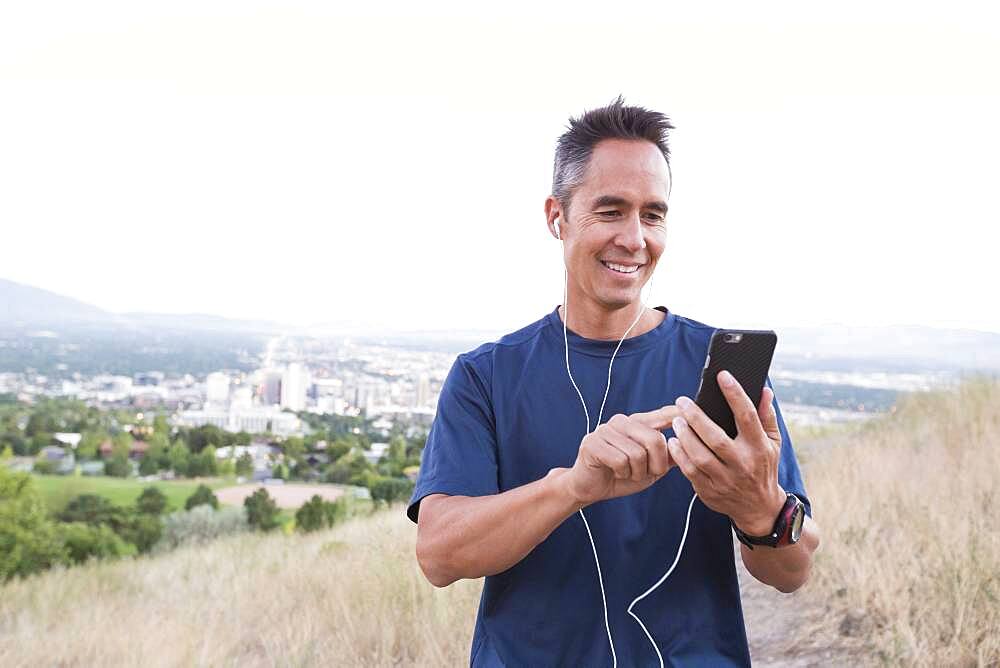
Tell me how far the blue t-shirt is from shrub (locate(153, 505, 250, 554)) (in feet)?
36.6

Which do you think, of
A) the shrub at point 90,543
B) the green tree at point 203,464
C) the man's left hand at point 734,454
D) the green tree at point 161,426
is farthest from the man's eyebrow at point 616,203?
the green tree at point 161,426

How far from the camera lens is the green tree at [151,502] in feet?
47.4

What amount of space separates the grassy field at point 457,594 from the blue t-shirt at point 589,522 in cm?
162

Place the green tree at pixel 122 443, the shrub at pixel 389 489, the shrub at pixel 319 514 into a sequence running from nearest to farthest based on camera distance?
the shrub at pixel 319 514 < the shrub at pixel 389 489 < the green tree at pixel 122 443

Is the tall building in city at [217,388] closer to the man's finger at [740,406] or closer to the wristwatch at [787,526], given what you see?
the wristwatch at [787,526]

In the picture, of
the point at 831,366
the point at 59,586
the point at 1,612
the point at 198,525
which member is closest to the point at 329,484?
the point at 198,525

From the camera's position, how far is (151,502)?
1495 cm

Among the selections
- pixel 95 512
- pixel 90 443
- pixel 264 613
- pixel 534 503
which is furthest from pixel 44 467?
pixel 534 503

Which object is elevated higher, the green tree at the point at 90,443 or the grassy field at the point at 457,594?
the grassy field at the point at 457,594

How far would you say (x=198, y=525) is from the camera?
526 inches

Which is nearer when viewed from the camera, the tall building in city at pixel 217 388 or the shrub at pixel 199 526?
the shrub at pixel 199 526

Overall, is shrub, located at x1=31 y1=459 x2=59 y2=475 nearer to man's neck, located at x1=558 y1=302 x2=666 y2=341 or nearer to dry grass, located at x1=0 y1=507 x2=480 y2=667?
dry grass, located at x1=0 y1=507 x2=480 y2=667

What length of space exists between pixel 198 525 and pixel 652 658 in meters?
12.4

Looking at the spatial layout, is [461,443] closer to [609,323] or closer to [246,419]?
[609,323]
